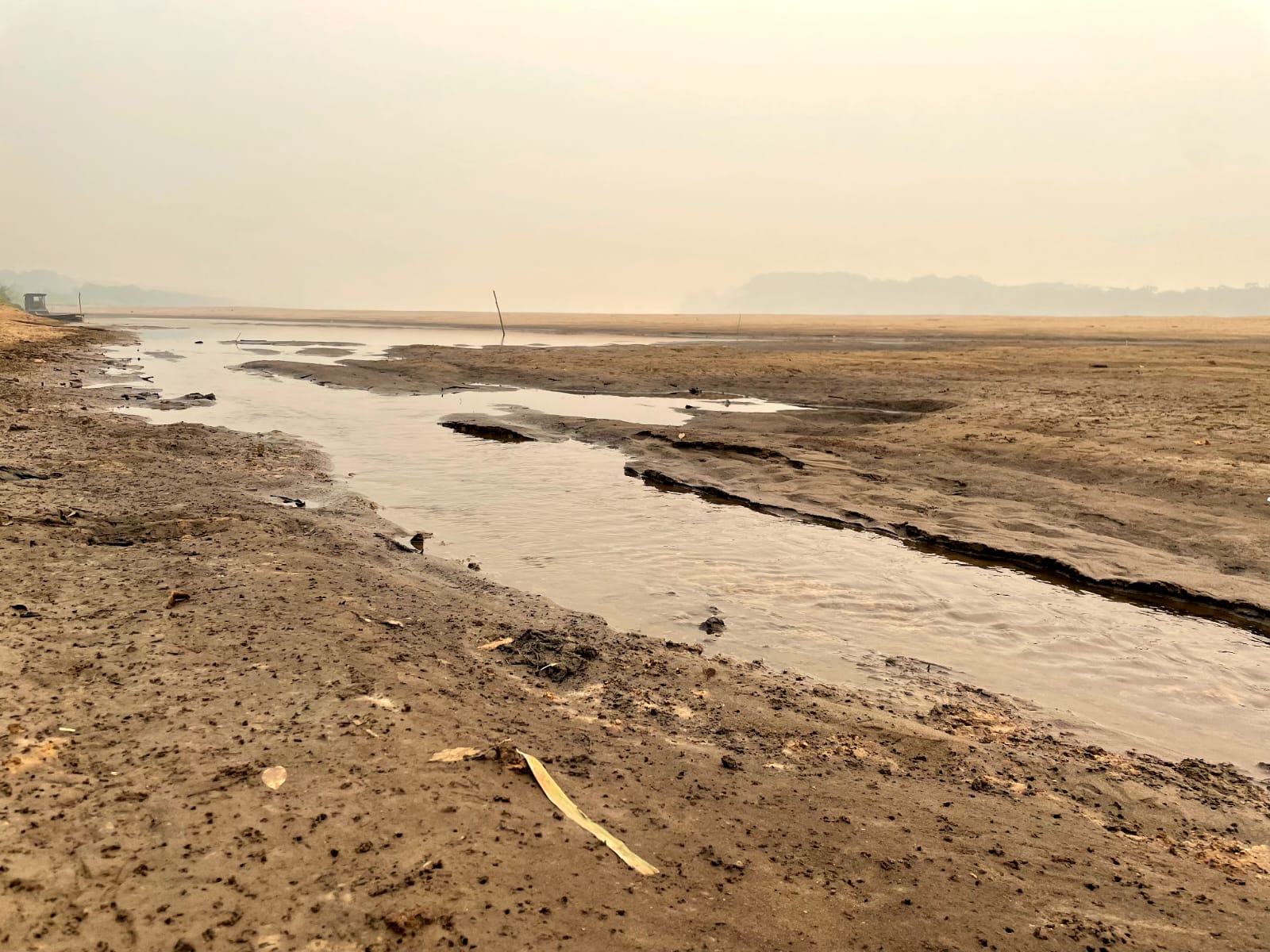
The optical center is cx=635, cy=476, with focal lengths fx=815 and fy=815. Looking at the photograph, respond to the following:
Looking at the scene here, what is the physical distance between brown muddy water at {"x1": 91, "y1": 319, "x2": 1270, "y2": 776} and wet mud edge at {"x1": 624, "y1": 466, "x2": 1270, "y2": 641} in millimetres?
207

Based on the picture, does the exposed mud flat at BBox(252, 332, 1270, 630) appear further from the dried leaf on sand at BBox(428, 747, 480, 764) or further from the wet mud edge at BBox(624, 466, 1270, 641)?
the dried leaf on sand at BBox(428, 747, 480, 764)

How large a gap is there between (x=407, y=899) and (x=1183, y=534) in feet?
32.1

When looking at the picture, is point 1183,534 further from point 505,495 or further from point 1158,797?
point 505,495

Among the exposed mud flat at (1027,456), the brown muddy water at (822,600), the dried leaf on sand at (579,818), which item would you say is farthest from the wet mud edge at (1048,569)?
the dried leaf on sand at (579,818)

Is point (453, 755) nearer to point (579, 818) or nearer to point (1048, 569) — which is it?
point (579, 818)

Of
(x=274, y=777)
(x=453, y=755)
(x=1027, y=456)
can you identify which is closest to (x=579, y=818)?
(x=453, y=755)

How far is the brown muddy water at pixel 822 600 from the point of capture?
19.7 ft

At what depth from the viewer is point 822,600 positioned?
7.88 m

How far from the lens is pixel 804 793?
418cm

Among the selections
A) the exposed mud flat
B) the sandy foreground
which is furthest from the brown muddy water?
the exposed mud flat

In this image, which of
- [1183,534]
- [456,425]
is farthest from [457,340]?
[1183,534]

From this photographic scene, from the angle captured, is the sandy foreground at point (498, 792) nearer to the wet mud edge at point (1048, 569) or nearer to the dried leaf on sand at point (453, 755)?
the dried leaf on sand at point (453, 755)

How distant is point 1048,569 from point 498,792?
281 inches

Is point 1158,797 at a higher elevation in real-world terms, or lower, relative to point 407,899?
lower
